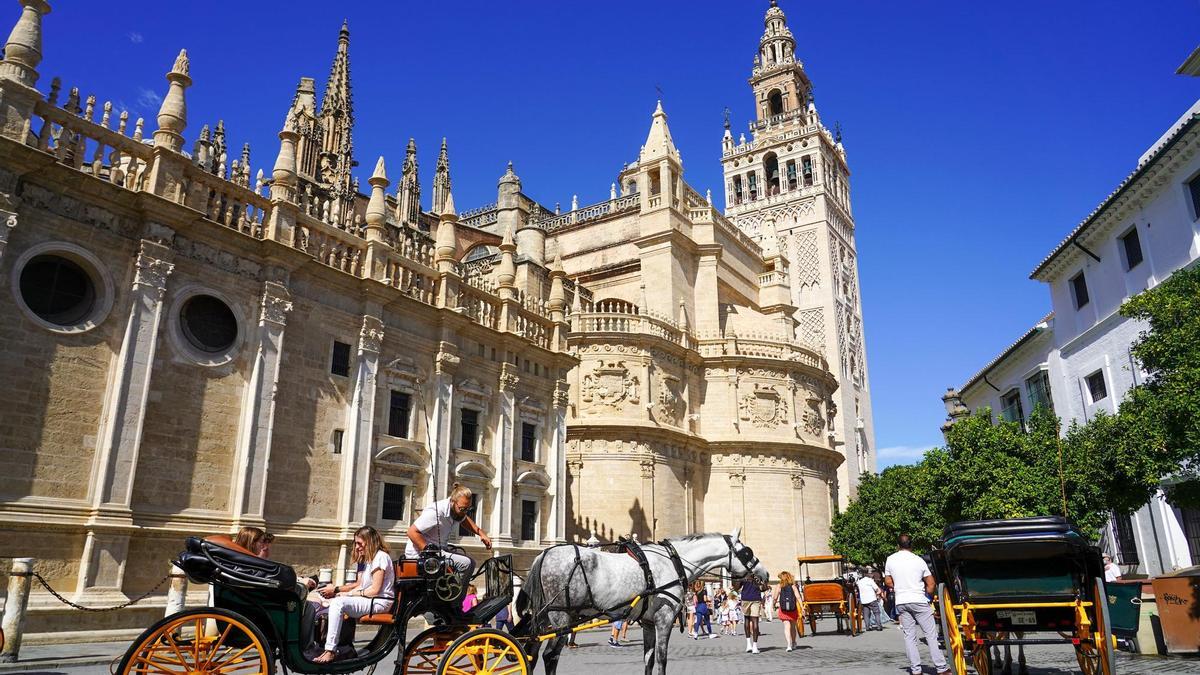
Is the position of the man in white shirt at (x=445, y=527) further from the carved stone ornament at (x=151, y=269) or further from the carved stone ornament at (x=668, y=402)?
the carved stone ornament at (x=668, y=402)

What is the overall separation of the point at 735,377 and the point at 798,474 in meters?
5.34

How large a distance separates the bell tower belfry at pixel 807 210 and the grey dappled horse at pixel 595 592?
44.1 meters

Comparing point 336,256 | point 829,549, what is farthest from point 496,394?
point 829,549

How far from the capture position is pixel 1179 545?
68.0 ft

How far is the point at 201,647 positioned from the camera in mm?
5328

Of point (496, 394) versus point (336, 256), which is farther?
point (496, 394)

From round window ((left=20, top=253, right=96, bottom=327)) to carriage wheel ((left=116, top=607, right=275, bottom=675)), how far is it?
10.0 m

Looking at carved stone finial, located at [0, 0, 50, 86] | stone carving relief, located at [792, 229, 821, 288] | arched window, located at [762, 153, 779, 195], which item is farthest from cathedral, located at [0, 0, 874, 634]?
arched window, located at [762, 153, 779, 195]

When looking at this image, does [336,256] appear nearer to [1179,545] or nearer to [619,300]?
[619,300]

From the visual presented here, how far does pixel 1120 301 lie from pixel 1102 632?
19.3m

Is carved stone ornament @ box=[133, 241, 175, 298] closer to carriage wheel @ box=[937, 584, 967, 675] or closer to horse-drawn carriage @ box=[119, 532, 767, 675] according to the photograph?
horse-drawn carriage @ box=[119, 532, 767, 675]

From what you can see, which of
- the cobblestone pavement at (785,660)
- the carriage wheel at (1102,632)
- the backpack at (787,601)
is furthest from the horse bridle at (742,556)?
the backpack at (787,601)

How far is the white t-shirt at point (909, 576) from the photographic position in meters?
9.49

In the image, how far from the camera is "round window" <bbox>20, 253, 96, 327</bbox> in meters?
12.8
